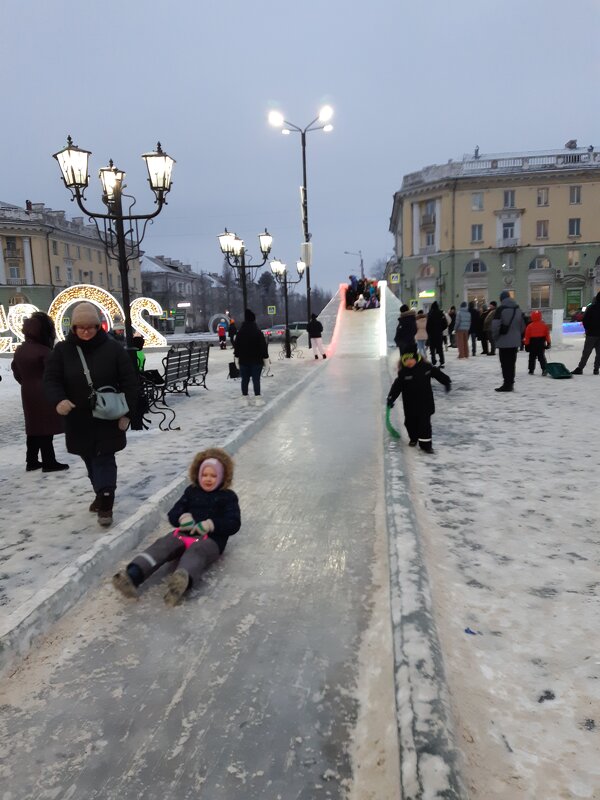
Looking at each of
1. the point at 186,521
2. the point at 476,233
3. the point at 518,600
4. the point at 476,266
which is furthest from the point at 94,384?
the point at 476,233

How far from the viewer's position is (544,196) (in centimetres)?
5259

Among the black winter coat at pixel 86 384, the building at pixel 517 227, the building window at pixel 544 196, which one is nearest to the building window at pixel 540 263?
the building at pixel 517 227

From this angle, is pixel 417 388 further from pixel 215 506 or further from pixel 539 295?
pixel 539 295

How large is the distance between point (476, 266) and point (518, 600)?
183 feet

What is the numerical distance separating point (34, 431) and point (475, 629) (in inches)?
196

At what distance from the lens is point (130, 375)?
429 cm

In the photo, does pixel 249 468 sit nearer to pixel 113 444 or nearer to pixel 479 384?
pixel 113 444

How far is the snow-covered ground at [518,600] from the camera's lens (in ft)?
6.53

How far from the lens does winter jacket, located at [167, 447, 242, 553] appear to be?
3.72 meters

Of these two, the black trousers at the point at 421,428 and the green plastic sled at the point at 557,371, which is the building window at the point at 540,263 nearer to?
the green plastic sled at the point at 557,371

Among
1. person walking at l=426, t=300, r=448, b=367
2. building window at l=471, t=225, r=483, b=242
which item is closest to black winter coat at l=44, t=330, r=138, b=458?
person walking at l=426, t=300, r=448, b=367

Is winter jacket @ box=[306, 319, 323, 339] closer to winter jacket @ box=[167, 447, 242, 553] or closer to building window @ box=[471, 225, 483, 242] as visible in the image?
winter jacket @ box=[167, 447, 242, 553]

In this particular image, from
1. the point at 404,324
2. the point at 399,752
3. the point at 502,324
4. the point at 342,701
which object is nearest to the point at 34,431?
the point at 342,701

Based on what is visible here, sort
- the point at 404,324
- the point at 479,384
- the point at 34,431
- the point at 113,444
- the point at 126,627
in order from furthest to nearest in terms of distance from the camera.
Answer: the point at 404,324 → the point at 479,384 → the point at 34,431 → the point at 113,444 → the point at 126,627
